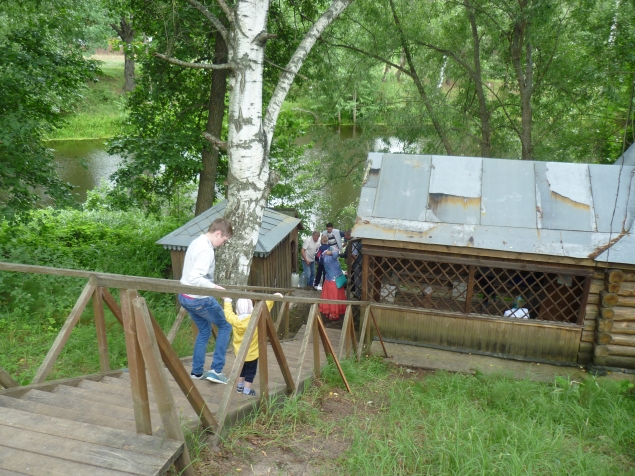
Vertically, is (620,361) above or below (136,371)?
below

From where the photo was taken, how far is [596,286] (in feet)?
24.5

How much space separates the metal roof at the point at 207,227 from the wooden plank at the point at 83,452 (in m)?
6.20

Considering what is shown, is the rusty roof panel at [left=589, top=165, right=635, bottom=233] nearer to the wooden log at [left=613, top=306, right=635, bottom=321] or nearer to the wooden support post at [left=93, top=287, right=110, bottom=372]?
the wooden log at [left=613, top=306, right=635, bottom=321]

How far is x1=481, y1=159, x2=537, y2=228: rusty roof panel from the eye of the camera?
7.57 metres

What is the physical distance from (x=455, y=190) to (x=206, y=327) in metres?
5.23

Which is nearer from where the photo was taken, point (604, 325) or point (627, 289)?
point (627, 289)

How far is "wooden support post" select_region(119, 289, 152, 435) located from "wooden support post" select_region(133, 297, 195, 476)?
1.6 inches

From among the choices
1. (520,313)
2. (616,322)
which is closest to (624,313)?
(616,322)

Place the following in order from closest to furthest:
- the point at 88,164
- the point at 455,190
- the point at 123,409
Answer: the point at 123,409
the point at 455,190
the point at 88,164

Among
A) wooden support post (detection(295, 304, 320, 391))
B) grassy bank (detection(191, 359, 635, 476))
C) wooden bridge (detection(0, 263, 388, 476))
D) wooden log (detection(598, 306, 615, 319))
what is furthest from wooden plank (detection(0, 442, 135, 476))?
wooden log (detection(598, 306, 615, 319))

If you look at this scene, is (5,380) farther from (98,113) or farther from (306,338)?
(98,113)

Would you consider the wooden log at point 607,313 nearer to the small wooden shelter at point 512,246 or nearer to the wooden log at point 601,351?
the small wooden shelter at point 512,246

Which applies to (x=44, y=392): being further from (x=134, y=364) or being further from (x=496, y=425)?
(x=496, y=425)

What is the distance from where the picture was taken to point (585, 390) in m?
5.51
